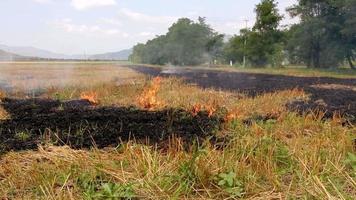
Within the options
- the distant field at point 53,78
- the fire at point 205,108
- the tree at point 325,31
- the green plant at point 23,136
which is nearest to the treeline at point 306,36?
the tree at point 325,31

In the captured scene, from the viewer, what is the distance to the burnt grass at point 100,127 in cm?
720

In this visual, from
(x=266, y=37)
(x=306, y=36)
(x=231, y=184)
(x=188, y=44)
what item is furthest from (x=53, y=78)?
(x=188, y=44)

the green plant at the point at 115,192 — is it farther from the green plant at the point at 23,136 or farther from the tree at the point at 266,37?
the tree at the point at 266,37

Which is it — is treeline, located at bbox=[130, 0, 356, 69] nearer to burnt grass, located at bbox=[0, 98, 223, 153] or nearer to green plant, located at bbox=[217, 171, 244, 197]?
burnt grass, located at bbox=[0, 98, 223, 153]

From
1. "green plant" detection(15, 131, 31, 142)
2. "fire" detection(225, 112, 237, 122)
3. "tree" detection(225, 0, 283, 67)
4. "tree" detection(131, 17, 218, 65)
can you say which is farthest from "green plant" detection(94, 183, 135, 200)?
"tree" detection(131, 17, 218, 65)

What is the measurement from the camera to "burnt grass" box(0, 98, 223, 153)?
7.20 metres

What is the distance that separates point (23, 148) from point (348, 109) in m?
9.34

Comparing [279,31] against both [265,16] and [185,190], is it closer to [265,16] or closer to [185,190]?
[265,16]

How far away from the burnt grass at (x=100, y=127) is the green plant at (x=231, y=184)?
1010 mm

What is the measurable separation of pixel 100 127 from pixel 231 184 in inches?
182

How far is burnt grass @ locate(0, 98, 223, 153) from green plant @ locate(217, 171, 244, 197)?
1.01 metres

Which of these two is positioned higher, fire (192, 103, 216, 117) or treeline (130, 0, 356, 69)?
treeline (130, 0, 356, 69)

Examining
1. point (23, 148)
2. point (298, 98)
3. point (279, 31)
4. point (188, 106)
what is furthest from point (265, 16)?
point (23, 148)

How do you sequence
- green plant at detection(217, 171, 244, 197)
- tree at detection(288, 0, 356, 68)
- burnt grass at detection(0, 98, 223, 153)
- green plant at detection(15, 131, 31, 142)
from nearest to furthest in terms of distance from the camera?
1. green plant at detection(217, 171, 244, 197)
2. burnt grass at detection(0, 98, 223, 153)
3. green plant at detection(15, 131, 31, 142)
4. tree at detection(288, 0, 356, 68)
